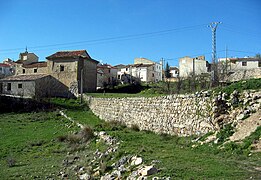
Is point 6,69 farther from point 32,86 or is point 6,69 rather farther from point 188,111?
point 188,111

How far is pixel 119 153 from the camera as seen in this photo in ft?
33.2

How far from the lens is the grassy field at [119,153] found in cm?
701

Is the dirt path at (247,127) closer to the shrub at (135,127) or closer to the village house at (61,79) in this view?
the shrub at (135,127)

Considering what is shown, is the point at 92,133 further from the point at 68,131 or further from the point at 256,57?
the point at 256,57

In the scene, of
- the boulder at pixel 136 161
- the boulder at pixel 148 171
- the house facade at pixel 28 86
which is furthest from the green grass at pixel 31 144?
the house facade at pixel 28 86

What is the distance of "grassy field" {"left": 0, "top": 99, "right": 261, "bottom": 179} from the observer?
701cm

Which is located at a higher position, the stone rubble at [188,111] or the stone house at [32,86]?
the stone house at [32,86]

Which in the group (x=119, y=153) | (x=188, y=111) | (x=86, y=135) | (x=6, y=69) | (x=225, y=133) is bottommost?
(x=86, y=135)

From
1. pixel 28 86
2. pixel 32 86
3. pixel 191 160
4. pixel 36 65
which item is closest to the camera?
pixel 191 160

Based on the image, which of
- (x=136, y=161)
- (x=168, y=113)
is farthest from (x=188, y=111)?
(x=136, y=161)

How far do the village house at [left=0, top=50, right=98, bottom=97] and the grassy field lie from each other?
11490 mm

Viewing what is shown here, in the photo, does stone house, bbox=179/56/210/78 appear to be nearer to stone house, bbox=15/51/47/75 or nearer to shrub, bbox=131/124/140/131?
stone house, bbox=15/51/47/75

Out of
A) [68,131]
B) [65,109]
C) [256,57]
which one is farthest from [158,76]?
[68,131]

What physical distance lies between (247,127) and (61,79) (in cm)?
3238
